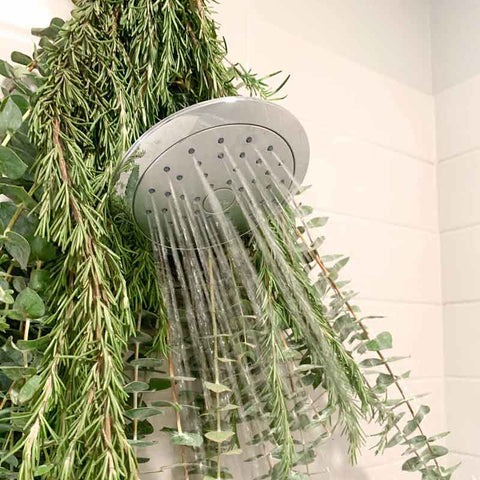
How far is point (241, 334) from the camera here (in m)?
0.72

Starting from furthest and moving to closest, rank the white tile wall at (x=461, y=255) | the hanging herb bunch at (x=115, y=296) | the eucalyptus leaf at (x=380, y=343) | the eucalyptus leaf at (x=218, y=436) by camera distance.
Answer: the white tile wall at (x=461, y=255) → the eucalyptus leaf at (x=380, y=343) → the eucalyptus leaf at (x=218, y=436) → the hanging herb bunch at (x=115, y=296)

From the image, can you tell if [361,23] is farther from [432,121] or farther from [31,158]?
[31,158]

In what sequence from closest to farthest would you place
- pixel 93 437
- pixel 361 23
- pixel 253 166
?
pixel 93 437
pixel 253 166
pixel 361 23

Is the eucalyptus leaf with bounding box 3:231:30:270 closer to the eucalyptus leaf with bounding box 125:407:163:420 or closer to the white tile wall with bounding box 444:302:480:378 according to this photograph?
the eucalyptus leaf with bounding box 125:407:163:420

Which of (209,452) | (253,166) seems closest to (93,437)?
(209,452)

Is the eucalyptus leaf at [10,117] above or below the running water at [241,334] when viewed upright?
above

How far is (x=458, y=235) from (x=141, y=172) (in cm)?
67

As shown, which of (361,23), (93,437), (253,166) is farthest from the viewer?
(361,23)

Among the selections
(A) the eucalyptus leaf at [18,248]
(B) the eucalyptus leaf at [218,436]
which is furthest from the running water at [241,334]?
(A) the eucalyptus leaf at [18,248]

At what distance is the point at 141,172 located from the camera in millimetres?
618

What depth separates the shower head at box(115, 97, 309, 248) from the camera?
0.61 metres

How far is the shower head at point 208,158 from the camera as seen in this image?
61cm

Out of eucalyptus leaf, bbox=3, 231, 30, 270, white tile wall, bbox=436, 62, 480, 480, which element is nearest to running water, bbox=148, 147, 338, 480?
eucalyptus leaf, bbox=3, 231, 30, 270

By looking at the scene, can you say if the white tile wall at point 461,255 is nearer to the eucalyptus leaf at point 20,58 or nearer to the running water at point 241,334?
the running water at point 241,334
